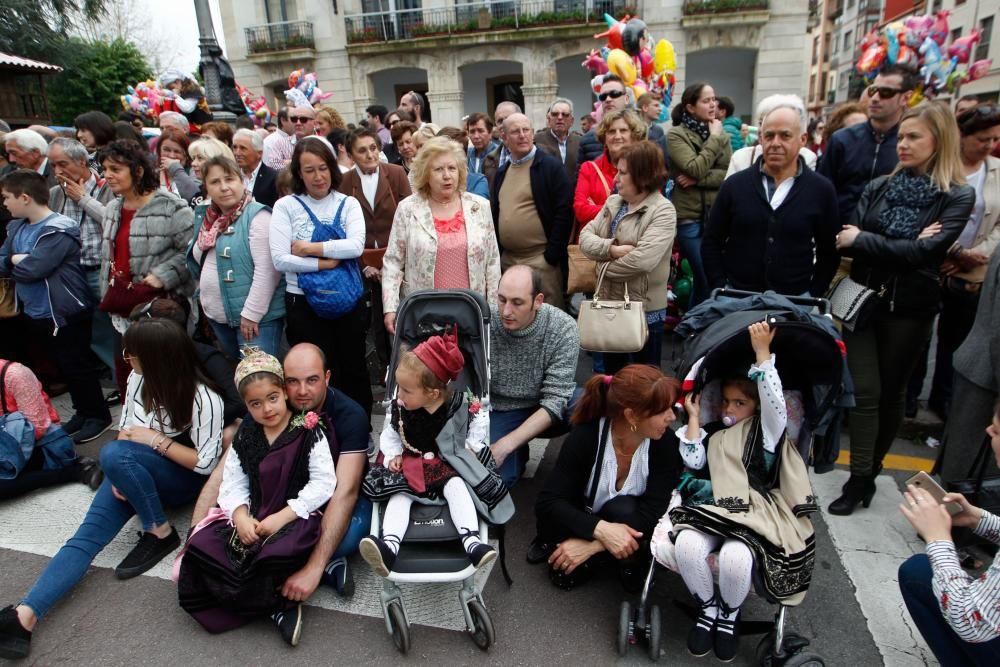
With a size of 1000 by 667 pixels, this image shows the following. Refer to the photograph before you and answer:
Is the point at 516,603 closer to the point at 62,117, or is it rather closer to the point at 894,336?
the point at 894,336

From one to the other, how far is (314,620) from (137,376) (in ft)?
5.28

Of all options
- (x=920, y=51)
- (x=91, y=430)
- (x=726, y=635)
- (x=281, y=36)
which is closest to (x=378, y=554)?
(x=726, y=635)

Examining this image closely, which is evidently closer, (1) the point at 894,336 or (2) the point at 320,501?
(2) the point at 320,501

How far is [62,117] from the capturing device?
23.6 metres

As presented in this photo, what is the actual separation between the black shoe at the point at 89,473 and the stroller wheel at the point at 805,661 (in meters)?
3.96

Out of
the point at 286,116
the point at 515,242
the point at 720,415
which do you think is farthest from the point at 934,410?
the point at 286,116

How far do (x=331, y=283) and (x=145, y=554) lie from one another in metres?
1.78

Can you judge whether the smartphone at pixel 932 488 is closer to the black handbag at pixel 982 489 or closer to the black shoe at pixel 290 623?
the black handbag at pixel 982 489

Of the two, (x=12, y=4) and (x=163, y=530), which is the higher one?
(x=12, y=4)

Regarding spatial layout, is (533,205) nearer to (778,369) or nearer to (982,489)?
(778,369)

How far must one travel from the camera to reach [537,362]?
11.2 feet

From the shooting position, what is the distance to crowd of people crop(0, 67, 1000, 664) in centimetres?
255

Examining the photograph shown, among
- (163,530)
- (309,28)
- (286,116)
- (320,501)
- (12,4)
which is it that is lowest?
(163,530)

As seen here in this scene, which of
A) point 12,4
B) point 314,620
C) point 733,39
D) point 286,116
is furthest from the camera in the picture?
point 12,4
